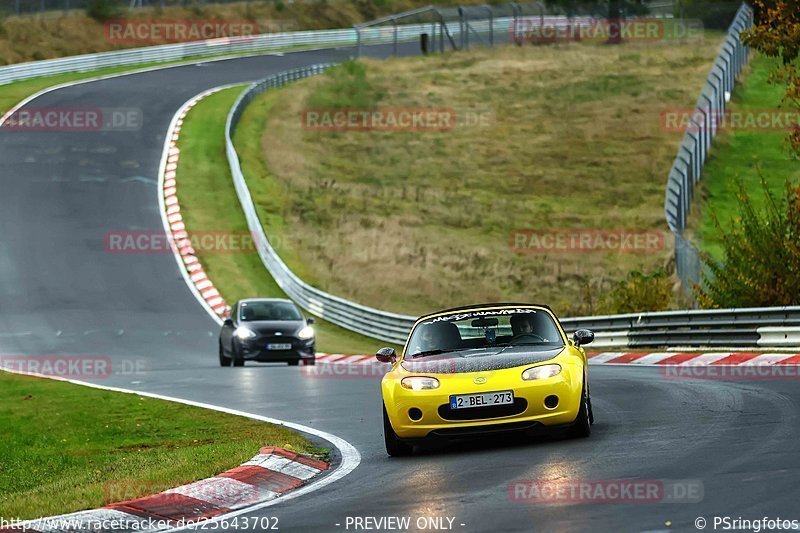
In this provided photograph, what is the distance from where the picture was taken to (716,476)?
9.56m

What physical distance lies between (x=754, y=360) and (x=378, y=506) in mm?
12654

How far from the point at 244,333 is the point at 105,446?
A: 1292 centimetres

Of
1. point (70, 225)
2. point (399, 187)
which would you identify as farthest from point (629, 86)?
point (70, 225)

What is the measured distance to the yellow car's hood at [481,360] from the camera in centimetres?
1232

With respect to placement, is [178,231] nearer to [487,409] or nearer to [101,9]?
[487,409]

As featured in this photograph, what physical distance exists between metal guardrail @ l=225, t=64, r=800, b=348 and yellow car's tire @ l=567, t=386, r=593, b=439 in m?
10.5

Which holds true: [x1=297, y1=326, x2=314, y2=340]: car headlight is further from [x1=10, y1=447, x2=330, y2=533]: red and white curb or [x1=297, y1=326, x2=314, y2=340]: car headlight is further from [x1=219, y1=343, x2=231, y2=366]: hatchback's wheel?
[x1=10, y1=447, x2=330, y2=533]: red and white curb

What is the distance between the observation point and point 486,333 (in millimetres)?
13500

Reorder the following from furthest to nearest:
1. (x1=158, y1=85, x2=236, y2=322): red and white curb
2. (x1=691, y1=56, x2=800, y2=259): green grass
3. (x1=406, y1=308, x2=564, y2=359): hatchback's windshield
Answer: (x1=691, y1=56, x2=800, y2=259): green grass → (x1=158, y1=85, x2=236, y2=322): red and white curb → (x1=406, y1=308, x2=564, y2=359): hatchback's windshield

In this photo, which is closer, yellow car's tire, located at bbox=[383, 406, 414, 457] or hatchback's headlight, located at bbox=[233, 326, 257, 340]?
yellow car's tire, located at bbox=[383, 406, 414, 457]

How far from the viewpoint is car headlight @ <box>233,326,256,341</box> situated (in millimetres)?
27484

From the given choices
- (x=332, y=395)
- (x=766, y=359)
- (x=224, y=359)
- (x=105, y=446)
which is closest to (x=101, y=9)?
(x=224, y=359)

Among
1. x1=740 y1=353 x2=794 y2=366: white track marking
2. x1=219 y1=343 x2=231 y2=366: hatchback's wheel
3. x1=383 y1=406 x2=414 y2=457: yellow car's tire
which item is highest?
x1=383 y1=406 x2=414 y2=457: yellow car's tire

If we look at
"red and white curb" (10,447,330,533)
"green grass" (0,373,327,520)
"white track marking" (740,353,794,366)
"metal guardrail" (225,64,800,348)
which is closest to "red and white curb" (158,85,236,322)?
"metal guardrail" (225,64,800,348)
